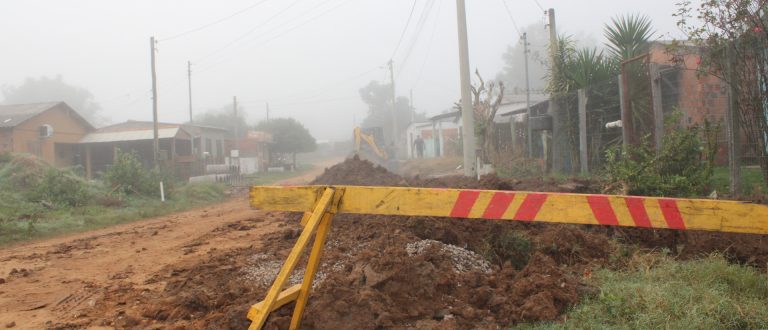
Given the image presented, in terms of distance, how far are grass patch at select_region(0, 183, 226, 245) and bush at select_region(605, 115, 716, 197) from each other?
1029 centimetres

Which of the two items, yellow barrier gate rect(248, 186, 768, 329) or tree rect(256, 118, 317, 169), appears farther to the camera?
tree rect(256, 118, 317, 169)

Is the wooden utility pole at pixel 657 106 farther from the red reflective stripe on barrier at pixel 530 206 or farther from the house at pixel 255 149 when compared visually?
the house at pixel 255 149

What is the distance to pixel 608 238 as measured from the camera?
5.02 meters

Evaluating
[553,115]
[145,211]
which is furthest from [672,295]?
[145,211]

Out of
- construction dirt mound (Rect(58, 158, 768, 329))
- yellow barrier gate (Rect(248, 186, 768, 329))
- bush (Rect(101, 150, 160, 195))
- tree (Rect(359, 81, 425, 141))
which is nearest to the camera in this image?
yellow barrier gate (Rect(248, 186, 768, 329))

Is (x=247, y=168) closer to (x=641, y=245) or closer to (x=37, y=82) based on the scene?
(x=641, y=245)

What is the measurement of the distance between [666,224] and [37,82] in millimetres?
94668

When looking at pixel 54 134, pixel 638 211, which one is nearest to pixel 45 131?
pixel 54 134

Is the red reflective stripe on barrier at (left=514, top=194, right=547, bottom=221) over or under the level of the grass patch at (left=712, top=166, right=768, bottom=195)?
over

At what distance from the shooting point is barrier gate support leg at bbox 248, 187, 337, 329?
2848 millimetres

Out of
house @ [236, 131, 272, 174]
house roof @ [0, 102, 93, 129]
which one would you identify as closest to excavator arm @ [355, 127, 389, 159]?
house @ [236, 131, 272, 174]

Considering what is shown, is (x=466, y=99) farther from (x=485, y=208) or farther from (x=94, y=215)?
A: (x=94, y=215)

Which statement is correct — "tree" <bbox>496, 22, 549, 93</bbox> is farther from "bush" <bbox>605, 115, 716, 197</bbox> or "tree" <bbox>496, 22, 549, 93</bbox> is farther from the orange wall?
"bush" <bbox>605, 115, 716, 197</bbox>

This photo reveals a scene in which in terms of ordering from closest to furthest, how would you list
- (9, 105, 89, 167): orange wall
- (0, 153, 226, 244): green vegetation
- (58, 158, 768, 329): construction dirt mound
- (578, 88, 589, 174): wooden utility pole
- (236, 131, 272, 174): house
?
(58, 158, 768, 329): construction dirt mound < (578, 88, 589, 174): wooden utility pole < (0, 153, 226, 244): green vegetation < (9, 105, 89, 167): orange wall < (236, 131, 272, 174): house
